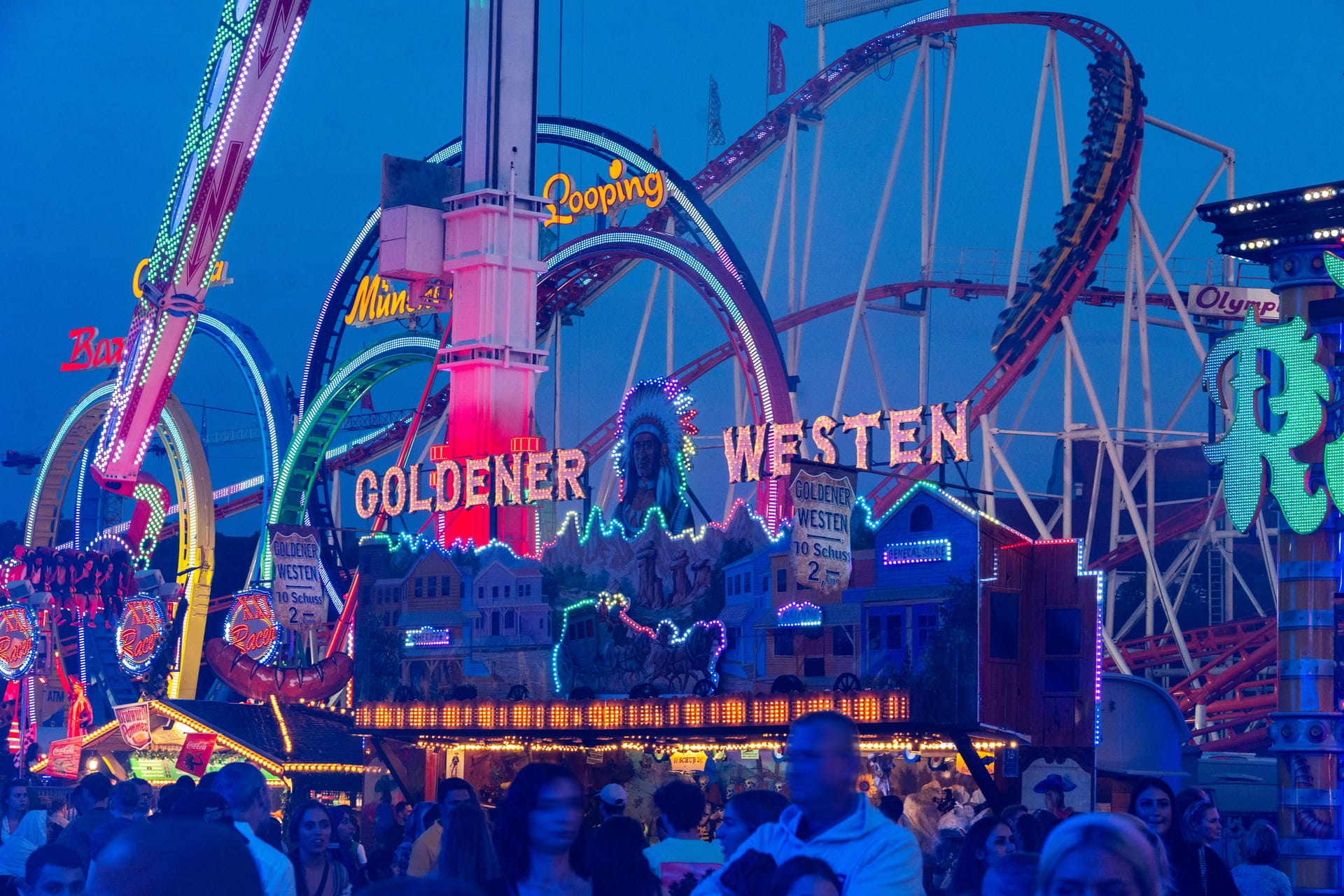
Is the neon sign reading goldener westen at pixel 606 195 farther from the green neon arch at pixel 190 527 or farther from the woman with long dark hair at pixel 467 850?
the woman with long dark hair at pixel 467 850

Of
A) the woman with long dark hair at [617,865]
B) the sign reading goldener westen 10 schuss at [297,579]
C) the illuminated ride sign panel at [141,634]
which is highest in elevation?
the sign reading goldener westen 10 schuss at [297,579]

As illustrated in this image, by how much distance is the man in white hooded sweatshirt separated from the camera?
14.1 ft

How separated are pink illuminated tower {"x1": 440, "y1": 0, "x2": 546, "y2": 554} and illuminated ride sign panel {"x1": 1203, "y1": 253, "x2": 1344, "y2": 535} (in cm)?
1378

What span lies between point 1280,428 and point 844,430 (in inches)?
361

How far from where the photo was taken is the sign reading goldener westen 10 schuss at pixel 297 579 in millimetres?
27422

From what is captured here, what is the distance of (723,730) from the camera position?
2092cm

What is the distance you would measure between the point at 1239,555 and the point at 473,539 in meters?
26.8

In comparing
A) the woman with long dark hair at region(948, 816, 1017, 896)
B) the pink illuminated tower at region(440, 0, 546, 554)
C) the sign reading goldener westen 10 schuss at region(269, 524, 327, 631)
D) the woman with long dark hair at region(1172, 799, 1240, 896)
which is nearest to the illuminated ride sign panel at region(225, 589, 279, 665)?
the sign reading goldener westen 10 schuss at region(269, 524, 327, 631)

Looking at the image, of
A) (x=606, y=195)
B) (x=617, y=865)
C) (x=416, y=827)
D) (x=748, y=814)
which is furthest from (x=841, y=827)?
(x=606, y=195)

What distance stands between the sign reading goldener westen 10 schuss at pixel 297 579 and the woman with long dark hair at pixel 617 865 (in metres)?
22.6

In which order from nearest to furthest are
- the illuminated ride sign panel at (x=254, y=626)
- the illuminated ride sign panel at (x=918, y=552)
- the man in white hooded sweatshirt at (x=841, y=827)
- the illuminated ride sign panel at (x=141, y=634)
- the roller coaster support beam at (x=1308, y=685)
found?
the man in white hooded sweatshirt at (x=841, y=827)
the roller coaster support beam at (x=1308, y=685)
the illuminated ride sign panel at (x=918, y=552)
the illuminated ride sign panel at (x=254, y=626)
the illuminated ride sign panel at (x=141, y=634)

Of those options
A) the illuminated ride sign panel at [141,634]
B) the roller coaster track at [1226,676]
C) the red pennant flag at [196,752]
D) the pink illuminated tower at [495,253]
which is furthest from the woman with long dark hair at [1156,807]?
the illuminated ride sign panel at [141,634]

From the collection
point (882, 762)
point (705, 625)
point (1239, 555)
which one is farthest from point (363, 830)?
point (1239, 555)

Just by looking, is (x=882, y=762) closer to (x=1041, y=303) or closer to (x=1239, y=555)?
(x=1041, y=303)
